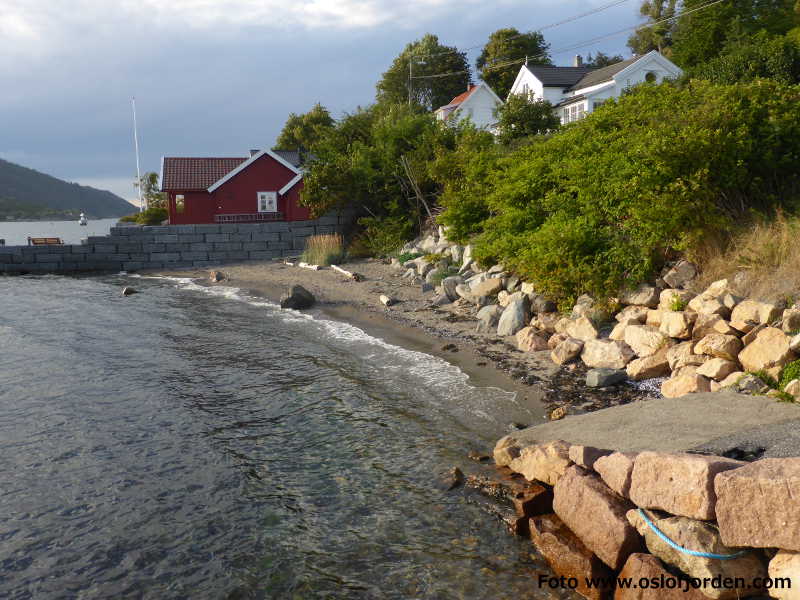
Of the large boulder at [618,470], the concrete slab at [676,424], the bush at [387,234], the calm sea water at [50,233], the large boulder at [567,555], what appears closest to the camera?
the large boulder at [567,555]

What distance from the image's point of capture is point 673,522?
16.4 ft

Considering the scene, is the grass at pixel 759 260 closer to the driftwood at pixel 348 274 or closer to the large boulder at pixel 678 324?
the large boulder at pixel 678 324

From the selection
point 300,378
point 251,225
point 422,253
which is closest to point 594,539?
point 300,378

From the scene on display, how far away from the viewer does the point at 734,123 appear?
11.5 meters

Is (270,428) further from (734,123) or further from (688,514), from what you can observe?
(734,123)

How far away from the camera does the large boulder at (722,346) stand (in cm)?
884

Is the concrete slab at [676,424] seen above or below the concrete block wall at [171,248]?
below

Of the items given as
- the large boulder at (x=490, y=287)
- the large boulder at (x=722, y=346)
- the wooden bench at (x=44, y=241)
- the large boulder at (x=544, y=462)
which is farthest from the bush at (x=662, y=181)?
the wooden bench at (x=44, y=241)

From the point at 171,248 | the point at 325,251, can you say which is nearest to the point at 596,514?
the point at 325,251

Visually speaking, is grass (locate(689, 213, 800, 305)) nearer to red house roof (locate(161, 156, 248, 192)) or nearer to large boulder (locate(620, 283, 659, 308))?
large boulder (locate(620, 283, 659, 308))

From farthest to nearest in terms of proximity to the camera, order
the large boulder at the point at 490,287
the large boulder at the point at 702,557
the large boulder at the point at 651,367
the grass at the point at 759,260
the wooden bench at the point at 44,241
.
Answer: the wooden bench at the point at 44,241 → the large boulder at the point at 490,287 → the large boulder at the point at 651,367 → the grass at the point at 759,260 → the large boulder at the point at 702,557

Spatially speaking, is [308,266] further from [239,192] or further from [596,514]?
[596,514]

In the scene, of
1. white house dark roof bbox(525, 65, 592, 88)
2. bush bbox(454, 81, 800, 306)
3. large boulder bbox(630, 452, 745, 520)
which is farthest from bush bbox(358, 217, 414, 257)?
white house dark roof bbox(525, 65, 592, 88)

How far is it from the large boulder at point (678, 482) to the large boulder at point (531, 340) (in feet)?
21.6
